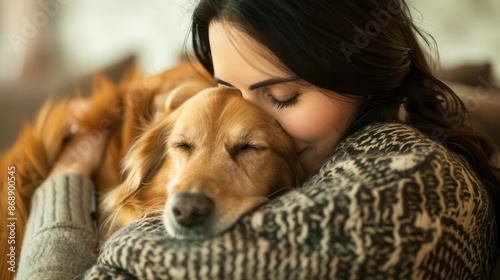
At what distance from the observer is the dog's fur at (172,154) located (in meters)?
1.18

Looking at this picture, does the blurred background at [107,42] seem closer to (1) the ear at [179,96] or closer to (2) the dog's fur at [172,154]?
(2) the dog's fur at [172,154]

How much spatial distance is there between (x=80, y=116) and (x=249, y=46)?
108 cm

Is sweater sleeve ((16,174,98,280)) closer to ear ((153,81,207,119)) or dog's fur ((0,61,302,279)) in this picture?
dog's fur ((0,61,302,279))

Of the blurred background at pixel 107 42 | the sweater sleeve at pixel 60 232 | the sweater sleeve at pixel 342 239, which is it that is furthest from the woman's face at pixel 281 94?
the blurred background at pixel 107 42

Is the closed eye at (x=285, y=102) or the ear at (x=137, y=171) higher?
the closed eye at (x=285, y=102)

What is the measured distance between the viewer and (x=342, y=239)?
0.94 m

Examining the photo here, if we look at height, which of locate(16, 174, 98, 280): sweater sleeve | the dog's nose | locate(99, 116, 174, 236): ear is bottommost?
locate(16, 174, 98, 280): sweater sleeve

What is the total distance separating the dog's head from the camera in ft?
3.71

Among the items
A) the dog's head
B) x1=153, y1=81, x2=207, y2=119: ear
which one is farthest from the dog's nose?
x1=153, y1=81, x2=207, y2=119: ear

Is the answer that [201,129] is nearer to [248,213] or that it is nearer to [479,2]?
[248,213]

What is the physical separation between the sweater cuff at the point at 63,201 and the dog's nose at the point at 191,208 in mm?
643

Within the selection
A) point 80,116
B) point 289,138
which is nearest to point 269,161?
point 289,138

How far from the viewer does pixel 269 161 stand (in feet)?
4.60

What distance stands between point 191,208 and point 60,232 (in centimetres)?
63
